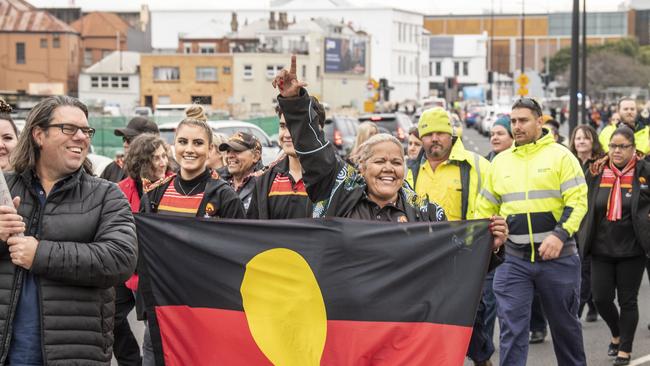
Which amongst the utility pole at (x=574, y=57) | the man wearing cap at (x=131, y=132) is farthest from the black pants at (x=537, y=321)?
the utility pole at (x=574, y=57)

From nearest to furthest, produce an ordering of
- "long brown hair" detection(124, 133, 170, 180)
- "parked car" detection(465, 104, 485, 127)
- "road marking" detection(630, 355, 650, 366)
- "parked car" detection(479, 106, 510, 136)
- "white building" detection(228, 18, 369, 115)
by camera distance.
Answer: "long brown hair" detection(124, 133, 170, 180) → "road marking" detection(630, 355, 650, 366) → "parked car" detection(479, 106, 510, 136) → "parked car" detection(465, 104, 485, 127) → "white building" detection(228, 18, 369, 115)

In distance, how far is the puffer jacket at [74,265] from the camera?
498cm

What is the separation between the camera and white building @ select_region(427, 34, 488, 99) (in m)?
178

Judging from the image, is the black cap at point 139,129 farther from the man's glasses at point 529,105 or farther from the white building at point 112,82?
the white building at point 112,82

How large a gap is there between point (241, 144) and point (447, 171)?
1.75m

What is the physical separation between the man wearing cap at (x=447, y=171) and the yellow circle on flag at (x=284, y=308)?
2957 mm

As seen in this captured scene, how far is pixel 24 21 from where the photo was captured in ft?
347

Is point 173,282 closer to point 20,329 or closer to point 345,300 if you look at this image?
point 345,300

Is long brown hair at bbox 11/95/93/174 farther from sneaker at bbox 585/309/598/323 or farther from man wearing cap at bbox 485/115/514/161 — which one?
sneaker at bbox 585/309/598/323

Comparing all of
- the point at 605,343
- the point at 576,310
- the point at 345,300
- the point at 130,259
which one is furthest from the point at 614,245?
the point at 130,259

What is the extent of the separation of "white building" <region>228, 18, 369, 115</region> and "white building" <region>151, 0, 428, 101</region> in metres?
15.2

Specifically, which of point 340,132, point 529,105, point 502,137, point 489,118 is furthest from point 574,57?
point 489,118

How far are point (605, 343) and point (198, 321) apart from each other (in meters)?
5.45

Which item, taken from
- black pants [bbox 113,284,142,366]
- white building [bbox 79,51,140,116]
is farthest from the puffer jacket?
white building [bbox 79,51,140,116]
